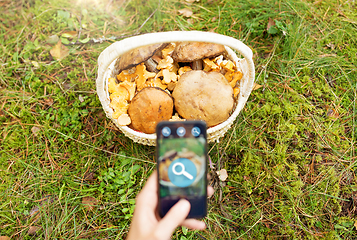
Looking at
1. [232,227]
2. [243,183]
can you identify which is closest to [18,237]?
[232,227]

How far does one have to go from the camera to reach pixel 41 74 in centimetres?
322

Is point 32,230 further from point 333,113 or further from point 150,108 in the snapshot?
point 333,113

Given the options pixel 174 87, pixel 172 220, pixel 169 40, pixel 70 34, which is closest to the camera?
pixel 172 220

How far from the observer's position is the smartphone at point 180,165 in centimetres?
150

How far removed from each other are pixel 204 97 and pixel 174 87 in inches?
18.7

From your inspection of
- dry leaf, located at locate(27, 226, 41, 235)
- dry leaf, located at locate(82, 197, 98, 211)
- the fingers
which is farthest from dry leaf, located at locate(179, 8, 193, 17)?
dry leaf, located at locate(27, 226, 41, 235)

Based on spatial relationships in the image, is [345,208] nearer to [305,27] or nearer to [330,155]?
[330,155]

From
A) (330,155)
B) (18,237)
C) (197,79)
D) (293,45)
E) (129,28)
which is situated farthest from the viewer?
(129,28)

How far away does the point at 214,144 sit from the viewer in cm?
290

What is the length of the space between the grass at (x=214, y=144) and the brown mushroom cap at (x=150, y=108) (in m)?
0.69

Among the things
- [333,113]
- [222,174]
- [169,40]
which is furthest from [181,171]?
[333,113]

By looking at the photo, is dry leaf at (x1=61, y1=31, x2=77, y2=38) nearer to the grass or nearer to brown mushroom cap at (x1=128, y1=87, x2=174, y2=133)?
the grass

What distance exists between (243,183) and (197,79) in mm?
1401

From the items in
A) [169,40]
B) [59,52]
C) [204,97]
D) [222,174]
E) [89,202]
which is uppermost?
[169,40]
